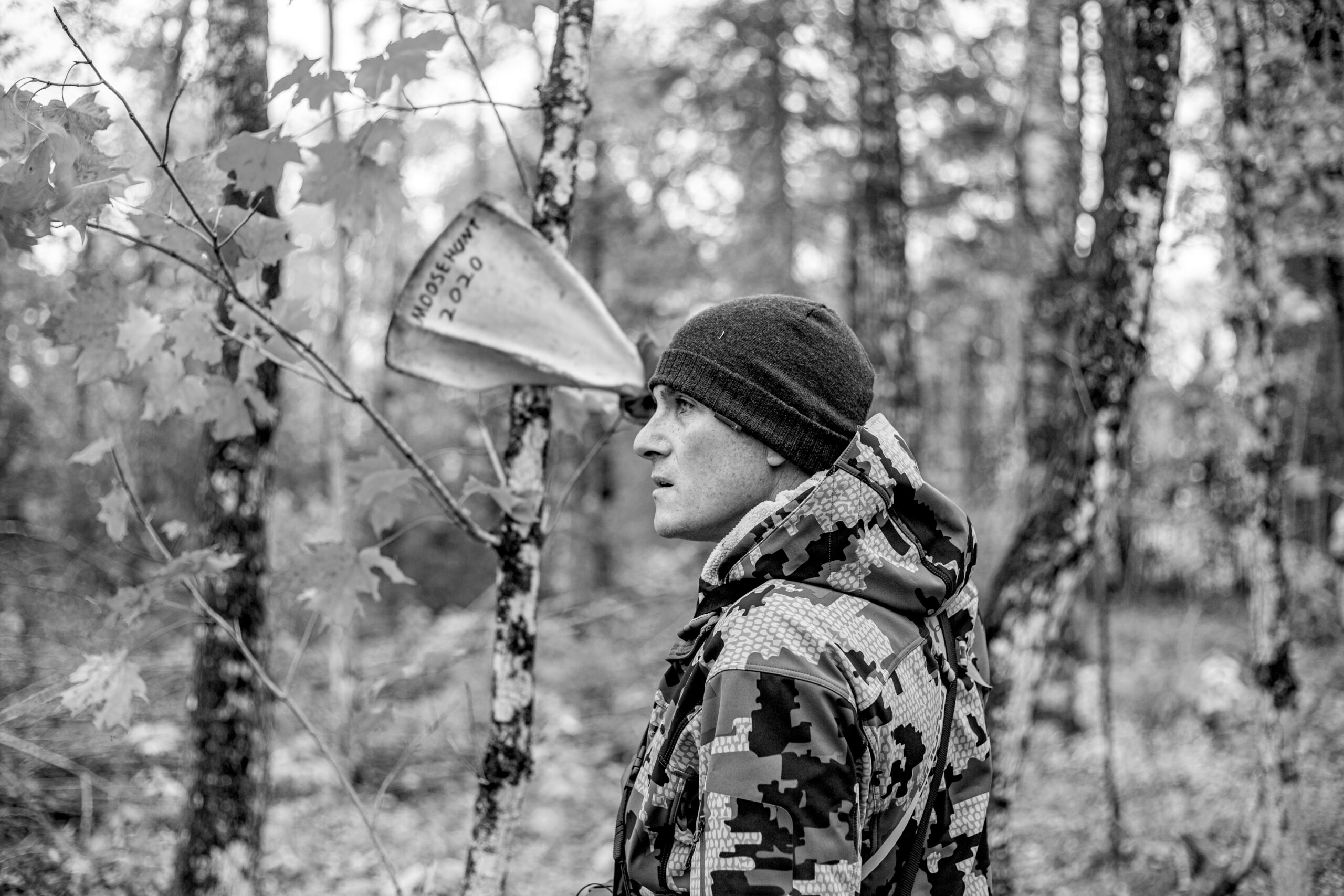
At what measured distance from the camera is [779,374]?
192cm

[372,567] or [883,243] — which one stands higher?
[883,243]

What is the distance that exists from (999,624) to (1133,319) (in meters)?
1.39

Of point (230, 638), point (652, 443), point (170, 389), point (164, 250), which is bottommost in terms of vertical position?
point (230, 638)

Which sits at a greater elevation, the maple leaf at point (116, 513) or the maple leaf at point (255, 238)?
the maple leaf at point (255, 238)

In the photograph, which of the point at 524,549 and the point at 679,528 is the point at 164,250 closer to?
the point at 524,549

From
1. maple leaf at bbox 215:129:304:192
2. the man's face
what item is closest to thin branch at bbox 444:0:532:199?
maple leaf at bbox 215:129:304:192

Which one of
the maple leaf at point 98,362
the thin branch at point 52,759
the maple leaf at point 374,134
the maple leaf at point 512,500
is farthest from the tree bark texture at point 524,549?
the thin branch at point 52,759

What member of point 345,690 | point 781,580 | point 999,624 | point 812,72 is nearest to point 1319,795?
point 999,624

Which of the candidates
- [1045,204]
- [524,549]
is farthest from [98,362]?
[1045,204]

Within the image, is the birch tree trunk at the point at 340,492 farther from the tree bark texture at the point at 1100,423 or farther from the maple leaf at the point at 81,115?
the maple leaf at the point at 81,115

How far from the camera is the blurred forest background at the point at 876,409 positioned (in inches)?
158

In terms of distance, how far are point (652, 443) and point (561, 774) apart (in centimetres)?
668

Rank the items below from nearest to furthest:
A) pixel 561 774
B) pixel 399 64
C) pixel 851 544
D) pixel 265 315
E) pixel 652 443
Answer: pixel 851 544
pixel 652 443
pixel 265 315
pixel 399 64
pixel 561 774

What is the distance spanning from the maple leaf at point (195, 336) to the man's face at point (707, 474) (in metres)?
1.34
